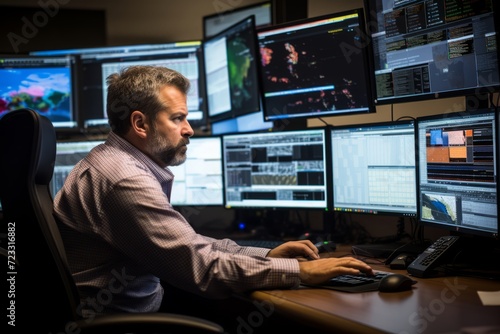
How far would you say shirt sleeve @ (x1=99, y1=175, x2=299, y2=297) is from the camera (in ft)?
4.94

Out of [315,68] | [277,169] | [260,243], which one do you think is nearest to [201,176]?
[277,169]

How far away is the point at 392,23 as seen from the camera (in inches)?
82.4

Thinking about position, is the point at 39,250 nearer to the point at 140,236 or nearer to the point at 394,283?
the point at 140,236

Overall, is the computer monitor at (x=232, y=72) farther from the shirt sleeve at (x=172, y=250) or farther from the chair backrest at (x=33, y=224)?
the chair backrest at (x=33, y=224)

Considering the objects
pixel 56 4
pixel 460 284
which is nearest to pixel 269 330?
pixel 460 284

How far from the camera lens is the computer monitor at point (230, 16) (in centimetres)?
334

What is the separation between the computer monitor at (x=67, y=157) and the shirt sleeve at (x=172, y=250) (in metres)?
1.58

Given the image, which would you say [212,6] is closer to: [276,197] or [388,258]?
[276,197]

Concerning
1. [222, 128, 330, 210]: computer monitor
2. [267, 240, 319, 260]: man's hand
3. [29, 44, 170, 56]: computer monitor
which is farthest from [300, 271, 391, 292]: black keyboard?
[29, 44, 170, 56]: computer monitor

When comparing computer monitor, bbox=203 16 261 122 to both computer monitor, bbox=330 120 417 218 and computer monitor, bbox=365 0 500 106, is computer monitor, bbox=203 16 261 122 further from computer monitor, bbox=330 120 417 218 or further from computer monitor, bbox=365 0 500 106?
computer monitor, bbox=365 0 500 106

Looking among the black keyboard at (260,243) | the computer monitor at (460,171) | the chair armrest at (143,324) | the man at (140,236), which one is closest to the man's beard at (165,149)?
the man at (140,236)

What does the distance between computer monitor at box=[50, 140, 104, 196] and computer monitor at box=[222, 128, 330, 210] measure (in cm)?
77

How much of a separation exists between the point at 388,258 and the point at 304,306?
1.97 ft

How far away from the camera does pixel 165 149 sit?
1.86m
